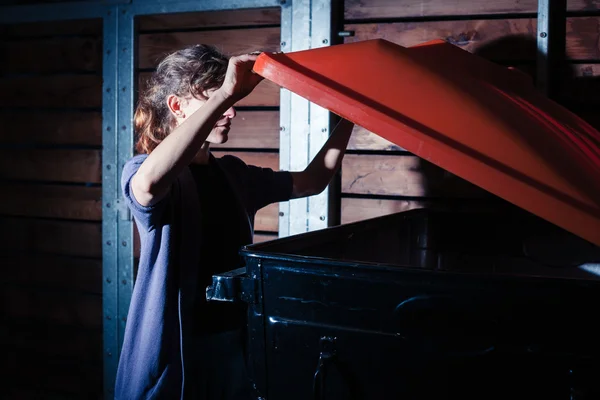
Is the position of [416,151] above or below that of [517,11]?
below

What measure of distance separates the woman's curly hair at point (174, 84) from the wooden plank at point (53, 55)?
163 centimetres

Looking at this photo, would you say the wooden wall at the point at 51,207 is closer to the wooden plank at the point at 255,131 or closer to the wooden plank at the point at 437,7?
the wooden plank at the point at 255,131

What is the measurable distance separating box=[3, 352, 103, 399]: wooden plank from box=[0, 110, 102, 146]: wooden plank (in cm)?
150

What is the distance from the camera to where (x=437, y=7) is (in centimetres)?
317

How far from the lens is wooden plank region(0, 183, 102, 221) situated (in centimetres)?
409

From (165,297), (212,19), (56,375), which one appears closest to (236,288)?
(165,297)

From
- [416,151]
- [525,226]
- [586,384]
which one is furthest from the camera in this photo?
[525,226]

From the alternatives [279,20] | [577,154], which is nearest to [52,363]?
[279,20]

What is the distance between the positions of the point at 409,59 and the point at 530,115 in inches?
17.6

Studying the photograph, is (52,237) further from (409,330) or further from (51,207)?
(409,330)

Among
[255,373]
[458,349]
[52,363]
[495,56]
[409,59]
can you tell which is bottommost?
[52,363]

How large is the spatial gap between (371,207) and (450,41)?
37.0 inches

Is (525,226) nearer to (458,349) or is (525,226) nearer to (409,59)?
(409,59)

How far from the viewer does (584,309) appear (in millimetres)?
1443
